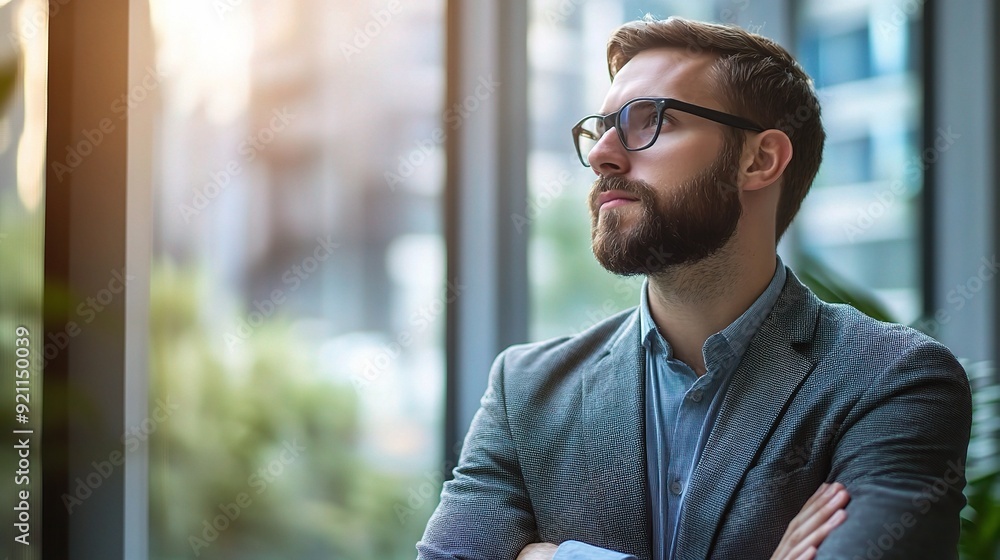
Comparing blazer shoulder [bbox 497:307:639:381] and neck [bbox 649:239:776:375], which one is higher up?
neck [bbox 649:239:776:375]

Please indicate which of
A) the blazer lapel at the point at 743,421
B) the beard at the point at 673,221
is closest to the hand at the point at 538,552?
the blazer lapel at the point at 743,421

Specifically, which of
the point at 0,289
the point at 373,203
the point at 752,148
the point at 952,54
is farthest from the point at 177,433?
the point at 952,54

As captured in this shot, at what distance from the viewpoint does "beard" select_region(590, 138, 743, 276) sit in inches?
61.6

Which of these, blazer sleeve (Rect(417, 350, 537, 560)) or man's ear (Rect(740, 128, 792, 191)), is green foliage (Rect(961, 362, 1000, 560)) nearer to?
man's ear (Rect(740, 128, 792, 191))

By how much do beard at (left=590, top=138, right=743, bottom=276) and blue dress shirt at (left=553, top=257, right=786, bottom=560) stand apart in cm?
16

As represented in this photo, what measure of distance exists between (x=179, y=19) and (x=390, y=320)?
1105 mm

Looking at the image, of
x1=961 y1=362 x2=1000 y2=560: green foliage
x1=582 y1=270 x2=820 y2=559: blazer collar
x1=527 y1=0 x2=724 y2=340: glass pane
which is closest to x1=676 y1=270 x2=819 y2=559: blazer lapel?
x1=582 y1=270 x2=820 y2=559: blazer collar

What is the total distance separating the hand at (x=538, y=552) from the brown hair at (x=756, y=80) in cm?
88

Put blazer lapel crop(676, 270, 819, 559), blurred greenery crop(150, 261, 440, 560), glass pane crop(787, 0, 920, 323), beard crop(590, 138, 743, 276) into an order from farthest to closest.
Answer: glass pane crop(787, 0, 920, 323) → blurred greenery crop(150, 261, 440, 560) → beard crop(590, 138, 743, 276) → blazer lapel crop(676, 270, 819, 559)

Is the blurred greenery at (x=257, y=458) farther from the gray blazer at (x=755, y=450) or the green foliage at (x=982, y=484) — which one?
the green foliage at (x=982, y=484)

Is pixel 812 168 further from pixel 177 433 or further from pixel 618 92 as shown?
pixel 177 433

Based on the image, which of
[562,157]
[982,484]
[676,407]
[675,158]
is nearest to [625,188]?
[675,158]

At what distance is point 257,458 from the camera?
217 cm

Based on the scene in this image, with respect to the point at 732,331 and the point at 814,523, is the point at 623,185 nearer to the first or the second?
the point at 732,331
